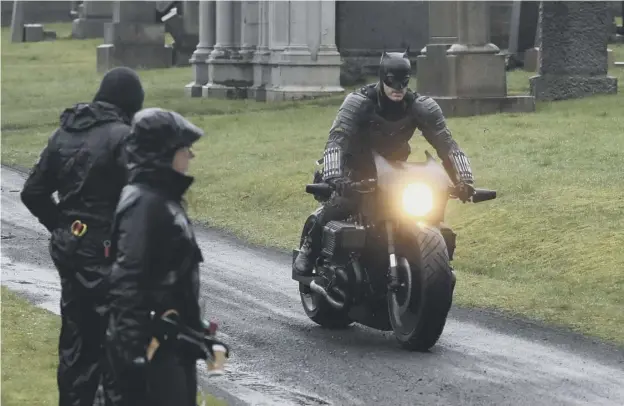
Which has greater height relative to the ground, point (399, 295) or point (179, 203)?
point (179, 203)

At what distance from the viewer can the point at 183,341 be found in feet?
18.8

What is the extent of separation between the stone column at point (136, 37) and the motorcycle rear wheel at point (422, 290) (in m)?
33.5

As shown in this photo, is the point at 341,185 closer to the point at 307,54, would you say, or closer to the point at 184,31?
the point at 307,54

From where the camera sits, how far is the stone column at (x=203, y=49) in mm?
35969

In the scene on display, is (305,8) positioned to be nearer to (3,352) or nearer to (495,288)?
(495,288)

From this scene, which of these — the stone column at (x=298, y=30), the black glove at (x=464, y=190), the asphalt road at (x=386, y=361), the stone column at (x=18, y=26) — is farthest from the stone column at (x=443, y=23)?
the stone column at (x=18, y=26)

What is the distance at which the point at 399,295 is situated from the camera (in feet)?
34.3

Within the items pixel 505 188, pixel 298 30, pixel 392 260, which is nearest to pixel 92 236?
pixel 392 260

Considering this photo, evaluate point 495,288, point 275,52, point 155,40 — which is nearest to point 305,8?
point 275,52

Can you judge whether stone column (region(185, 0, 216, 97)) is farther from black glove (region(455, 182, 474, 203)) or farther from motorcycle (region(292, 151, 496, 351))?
black glove (region(455, 182, 474, 203))

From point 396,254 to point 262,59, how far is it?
Result: 23.7 m

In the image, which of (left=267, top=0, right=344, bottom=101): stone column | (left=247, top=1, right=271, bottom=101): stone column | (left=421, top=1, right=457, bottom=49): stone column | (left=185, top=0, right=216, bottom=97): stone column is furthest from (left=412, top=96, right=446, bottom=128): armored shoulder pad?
(left=185, top=0, right=216, bottom=97): stone column

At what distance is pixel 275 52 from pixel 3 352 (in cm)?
2339

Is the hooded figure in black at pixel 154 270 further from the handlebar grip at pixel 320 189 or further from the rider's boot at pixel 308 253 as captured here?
the rider's boot at pixel 308 253
